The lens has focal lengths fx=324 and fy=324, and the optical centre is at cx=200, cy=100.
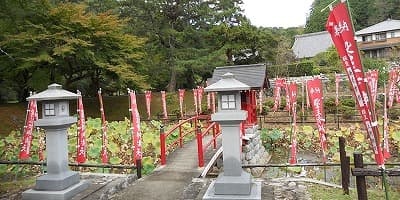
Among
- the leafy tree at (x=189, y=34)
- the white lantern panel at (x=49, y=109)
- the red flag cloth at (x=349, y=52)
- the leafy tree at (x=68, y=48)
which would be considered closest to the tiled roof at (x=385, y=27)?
the leafy tree at (x=189, y=34)

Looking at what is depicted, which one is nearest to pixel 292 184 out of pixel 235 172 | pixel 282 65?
pixel 235 172

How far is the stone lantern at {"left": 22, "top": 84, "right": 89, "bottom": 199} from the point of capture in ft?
23.2

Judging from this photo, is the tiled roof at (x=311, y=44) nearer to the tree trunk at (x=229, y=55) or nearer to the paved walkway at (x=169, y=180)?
the tree trunk at (x=229, y=55)

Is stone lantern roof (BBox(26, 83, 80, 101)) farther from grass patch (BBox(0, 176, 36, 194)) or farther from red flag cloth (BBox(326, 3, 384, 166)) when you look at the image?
red flag cloth (BBox(326, 3, 384, 166))

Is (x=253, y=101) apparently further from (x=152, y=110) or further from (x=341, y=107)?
(x=152, y=110)

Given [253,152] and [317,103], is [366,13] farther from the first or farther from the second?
[253,152]

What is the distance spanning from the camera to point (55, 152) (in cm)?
730

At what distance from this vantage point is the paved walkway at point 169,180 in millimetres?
7453

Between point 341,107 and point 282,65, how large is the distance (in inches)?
450

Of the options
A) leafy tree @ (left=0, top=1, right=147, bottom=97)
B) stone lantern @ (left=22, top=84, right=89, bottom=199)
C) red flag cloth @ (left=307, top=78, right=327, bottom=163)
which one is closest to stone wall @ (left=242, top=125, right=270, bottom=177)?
red flag cloth @ (left=307, top=78, right=327, bottom=163)

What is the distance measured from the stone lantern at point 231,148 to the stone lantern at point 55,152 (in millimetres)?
3214

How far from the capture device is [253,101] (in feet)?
48.2

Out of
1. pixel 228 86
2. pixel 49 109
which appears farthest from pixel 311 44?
pixel 49 109

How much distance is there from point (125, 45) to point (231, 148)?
18809mm
